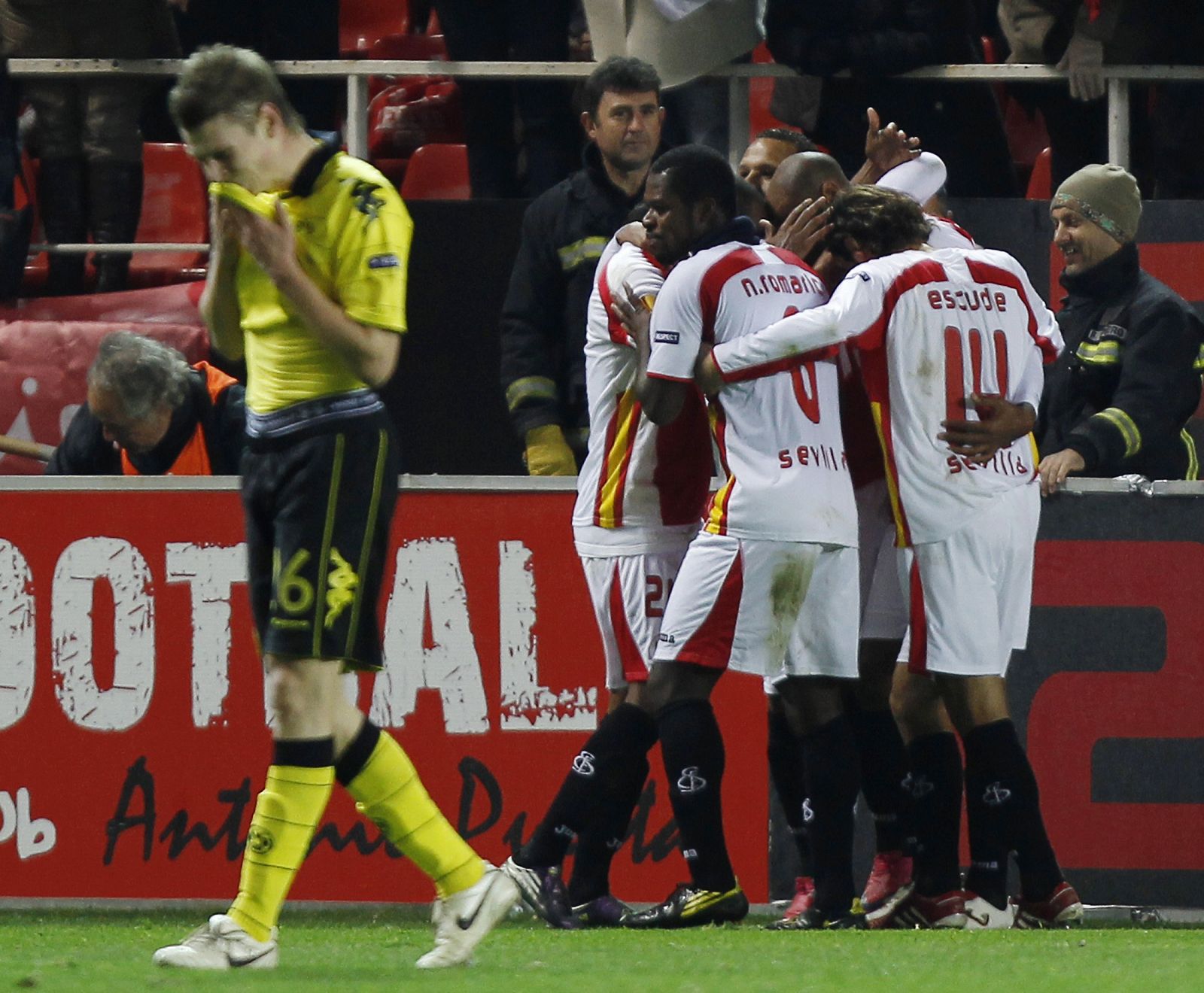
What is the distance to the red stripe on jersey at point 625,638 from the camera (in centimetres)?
659

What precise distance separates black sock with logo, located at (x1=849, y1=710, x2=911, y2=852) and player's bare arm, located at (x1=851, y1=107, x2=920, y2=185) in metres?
1.65

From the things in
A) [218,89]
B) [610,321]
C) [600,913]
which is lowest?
[600,913]

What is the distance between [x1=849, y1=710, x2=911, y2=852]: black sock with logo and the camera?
6.59m

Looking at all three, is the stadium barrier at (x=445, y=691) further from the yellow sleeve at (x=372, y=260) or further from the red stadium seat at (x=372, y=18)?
the red stadium seat at (x=372, y=18)

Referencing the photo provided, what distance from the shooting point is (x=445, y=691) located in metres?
7.34

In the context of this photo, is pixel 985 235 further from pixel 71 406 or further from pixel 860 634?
pixel 71 406

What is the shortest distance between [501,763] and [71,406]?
2.26m

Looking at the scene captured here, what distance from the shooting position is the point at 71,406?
8414 mm

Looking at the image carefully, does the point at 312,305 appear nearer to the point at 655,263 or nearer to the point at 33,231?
the point at 655,263

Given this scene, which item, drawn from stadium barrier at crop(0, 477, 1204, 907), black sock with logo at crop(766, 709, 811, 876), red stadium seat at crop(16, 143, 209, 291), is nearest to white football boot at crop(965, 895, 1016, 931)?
black sock with logo at crop(766, 709, 811, 876)

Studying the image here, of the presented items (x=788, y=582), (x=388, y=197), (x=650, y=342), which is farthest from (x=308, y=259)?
(x=788, y=582)

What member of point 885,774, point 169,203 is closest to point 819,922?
point 885,774

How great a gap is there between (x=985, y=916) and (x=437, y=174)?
4656 mm

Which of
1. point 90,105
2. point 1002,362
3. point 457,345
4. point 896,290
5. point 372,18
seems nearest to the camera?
point 896,290
